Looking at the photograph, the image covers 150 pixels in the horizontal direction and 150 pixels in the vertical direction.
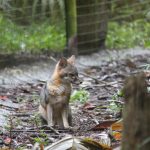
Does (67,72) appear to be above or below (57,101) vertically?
above

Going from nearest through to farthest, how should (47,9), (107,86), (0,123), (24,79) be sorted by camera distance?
1. (0,123)
2. (107,86)
3. (24,79)
4. (47,9)

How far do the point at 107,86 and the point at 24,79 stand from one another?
4.36ft

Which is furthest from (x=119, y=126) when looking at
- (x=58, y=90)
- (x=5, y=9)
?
(x=5, y=9)

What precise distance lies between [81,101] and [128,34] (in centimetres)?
562

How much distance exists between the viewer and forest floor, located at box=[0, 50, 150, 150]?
229 inches

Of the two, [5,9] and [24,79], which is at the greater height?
[5,9]

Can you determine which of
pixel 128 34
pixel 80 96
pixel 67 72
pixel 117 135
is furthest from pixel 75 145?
pixel 128 34

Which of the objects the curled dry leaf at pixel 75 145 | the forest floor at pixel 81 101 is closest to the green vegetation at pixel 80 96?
the forest floor at pixel 81 101

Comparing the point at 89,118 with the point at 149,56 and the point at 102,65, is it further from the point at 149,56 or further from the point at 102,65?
the point at 149,56

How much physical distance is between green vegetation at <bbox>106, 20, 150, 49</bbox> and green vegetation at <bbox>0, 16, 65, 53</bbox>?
4.44ft

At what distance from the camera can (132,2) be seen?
14.0 metres

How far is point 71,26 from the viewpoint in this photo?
35.8ft

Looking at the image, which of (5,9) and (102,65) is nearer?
(5,9)

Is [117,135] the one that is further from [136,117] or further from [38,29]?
[38,29]
